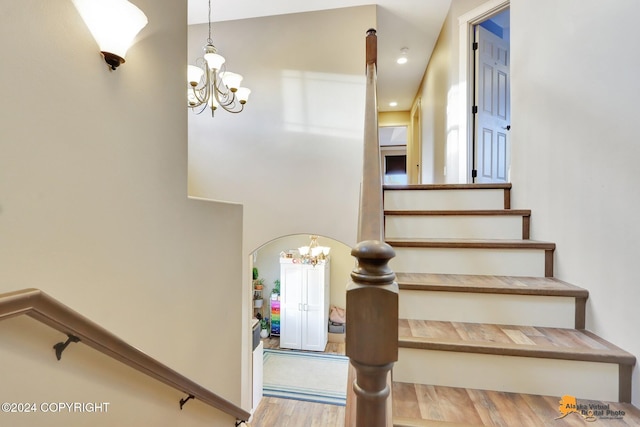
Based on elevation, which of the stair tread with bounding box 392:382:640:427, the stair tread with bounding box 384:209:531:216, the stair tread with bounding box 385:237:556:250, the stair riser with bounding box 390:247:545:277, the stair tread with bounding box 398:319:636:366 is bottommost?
the stair tread with bounding box 392:382:640:427

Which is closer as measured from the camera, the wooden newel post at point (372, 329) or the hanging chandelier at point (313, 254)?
the wooden newel post at point (372, 329)

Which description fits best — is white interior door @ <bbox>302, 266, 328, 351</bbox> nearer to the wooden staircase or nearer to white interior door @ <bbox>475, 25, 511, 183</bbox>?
white interior door @ <bbox>475, 25, 511, 183</bbox>

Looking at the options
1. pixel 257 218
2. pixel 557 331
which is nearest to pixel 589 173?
pixel 557 331

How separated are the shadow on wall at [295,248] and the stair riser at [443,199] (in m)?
5.25

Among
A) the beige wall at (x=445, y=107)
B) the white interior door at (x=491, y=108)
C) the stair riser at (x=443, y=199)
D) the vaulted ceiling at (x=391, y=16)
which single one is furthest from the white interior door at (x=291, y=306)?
the stair riser at (x=443, y=199)

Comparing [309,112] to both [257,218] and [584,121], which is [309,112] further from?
[584,121]

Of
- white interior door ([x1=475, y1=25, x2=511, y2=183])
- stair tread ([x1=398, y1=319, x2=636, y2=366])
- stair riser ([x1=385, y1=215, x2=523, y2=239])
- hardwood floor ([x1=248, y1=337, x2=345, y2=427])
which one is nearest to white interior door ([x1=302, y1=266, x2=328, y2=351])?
hardwood floor ([x1=248, y1=337, x2=345, y2=427])

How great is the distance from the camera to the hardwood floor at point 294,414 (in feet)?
14.9

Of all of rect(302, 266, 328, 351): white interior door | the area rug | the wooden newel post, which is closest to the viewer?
the wooden newel post

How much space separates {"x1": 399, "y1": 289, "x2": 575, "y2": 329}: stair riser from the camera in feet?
4.51

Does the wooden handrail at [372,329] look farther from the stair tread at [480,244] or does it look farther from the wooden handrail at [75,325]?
the stair tread at [480,244]

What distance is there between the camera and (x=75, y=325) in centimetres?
76

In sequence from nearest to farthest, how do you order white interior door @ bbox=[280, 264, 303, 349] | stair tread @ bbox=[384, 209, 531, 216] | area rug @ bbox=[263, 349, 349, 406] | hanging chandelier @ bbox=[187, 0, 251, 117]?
stair tread @ bbox=[384, 209, 531, 216] < hanging chandelier @ bbox=[187, 0, 251, 117] < area rug @ bbox=[263, 349, 349, 406] < white interior door @ bbox=[280, 264, 303, 349]

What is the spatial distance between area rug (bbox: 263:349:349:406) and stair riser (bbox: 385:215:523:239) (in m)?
4.27
